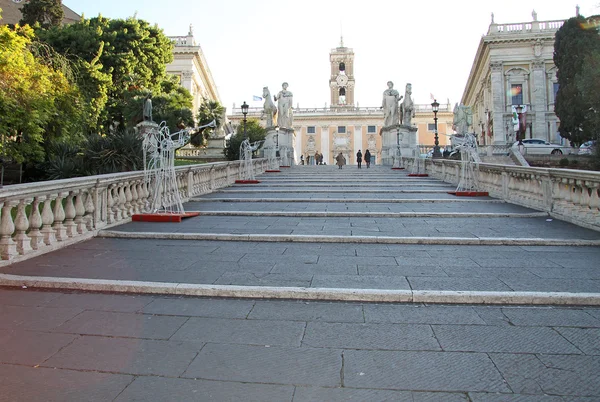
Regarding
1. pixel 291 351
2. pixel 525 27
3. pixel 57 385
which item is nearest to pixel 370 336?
pixel 291 351

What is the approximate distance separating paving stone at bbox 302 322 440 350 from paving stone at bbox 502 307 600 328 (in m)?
0.75

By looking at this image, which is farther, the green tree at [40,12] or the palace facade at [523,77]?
the palace facade at [523,77]

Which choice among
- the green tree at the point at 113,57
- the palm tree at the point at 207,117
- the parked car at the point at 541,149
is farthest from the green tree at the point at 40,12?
the parked car at the point at 541,149

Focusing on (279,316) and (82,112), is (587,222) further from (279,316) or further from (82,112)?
(82,112)

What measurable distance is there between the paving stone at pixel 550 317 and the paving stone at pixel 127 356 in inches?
93.2

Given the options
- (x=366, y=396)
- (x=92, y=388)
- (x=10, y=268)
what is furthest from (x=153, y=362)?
(x=10, y=268)

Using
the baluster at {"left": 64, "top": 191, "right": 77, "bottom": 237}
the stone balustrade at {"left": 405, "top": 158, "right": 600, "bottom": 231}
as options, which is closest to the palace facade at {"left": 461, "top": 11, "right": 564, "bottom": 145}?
the stone balustrade at {"left": 405, "top": 158, "right": 600, "bottom": 231}

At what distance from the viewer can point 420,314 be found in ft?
11.1

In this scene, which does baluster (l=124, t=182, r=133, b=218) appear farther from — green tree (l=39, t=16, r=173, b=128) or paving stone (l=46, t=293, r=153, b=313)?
green tree (l=39, t=16, r=173, b=128)

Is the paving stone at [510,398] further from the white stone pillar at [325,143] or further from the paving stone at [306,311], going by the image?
the white stone pillar at [325,143]

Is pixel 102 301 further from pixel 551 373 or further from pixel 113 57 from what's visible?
pixel 113 57

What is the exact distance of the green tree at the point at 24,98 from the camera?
43.7 feet

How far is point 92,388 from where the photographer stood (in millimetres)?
2340

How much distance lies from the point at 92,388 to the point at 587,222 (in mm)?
7245
